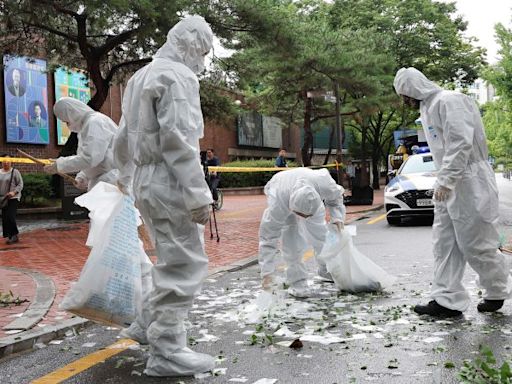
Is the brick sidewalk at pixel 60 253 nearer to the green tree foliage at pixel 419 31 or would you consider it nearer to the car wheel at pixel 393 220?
the car wheel at pixel 393 220

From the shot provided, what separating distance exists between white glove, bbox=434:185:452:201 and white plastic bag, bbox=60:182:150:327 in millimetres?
2309

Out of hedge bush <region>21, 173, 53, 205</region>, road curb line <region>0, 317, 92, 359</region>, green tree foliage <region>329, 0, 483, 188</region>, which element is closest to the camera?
road curb line <region>0, 317, 92, 359</region>

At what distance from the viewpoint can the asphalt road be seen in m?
3.67

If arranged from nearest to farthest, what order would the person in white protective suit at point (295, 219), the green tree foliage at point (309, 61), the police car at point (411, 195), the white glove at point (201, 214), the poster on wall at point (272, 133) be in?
the white glove at point (201, 214), the person in white protective suit at point (295, 219), the police car at point (411, 195), the green tree foliage at point (309, 61), the poster on wall at point (272, 133)

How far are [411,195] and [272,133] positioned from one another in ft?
101

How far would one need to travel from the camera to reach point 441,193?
4828 mm

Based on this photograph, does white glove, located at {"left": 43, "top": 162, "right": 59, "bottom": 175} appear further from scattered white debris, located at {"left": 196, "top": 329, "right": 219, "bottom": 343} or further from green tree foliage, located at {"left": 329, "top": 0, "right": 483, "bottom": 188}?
green tree foliage, located at {"left": 329, "top": 0, "right": 483, "bottom": 188}

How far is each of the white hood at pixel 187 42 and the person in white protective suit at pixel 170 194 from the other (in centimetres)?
8

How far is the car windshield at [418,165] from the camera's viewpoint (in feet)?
45.3

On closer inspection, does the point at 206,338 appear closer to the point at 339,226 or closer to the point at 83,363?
the point at 83,363

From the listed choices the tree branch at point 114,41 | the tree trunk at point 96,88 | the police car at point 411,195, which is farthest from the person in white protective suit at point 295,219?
the tree trunk at point 96,88

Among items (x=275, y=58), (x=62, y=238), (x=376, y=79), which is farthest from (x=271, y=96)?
(x=62, y=238)

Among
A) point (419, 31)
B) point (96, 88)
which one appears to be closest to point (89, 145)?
point (96, 88)

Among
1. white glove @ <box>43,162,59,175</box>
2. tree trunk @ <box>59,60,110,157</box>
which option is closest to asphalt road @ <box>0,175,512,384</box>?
white glove @ <box>43,162,59,175</box>
